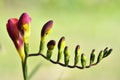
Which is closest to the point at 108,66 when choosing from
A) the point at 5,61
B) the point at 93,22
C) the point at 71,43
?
the point at 71,43

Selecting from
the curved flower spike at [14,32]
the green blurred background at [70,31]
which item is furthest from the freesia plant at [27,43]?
the green blurred background at [70,31]

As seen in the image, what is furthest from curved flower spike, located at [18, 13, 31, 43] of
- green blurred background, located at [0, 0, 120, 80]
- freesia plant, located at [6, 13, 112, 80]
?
green blurred background, located at [0, 0, 120, 80]

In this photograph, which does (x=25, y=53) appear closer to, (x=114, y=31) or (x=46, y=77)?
(x=46, y=77)

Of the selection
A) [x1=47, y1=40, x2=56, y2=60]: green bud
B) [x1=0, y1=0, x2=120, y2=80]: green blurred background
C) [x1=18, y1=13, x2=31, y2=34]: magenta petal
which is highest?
[x1=18, y1=13, x2=31, y2=34]: magenta petal

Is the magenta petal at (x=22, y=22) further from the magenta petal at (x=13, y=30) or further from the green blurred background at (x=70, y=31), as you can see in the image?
the green blurred background at (x=70, y=31)

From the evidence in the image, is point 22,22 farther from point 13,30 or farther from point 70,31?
point 70,31

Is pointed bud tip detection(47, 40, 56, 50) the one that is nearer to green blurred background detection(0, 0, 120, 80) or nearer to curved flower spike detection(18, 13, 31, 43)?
curved flower spike detection(18, 13, 31, 43)
